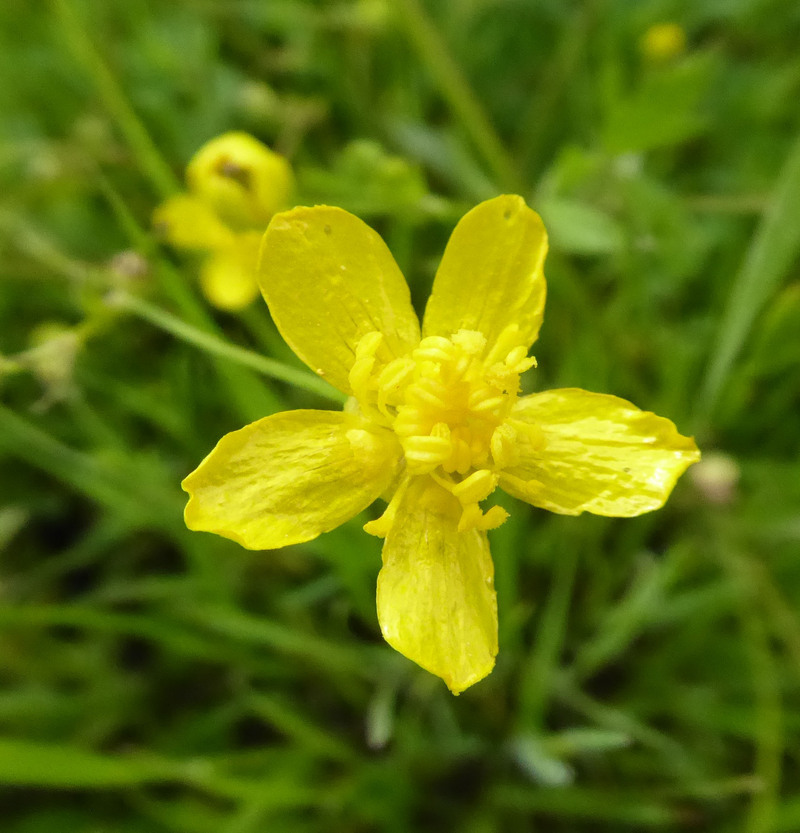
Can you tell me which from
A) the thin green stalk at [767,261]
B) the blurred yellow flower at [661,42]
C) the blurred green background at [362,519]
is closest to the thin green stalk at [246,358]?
the blurred green background at [362,519]

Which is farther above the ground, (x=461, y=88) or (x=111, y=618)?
(x=461, y=88)

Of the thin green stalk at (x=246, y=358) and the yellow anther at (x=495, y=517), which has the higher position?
the thin green stalk at (x=246, y=358)

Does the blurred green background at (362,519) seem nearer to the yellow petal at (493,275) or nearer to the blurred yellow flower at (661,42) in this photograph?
the blurred yellow flower at (661,42)

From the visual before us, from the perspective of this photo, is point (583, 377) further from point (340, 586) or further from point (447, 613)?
point (447, 613)

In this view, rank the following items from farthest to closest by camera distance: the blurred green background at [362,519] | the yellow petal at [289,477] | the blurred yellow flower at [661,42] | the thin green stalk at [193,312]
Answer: the blurred yellow flower at [661,42]
the blurred green background at [362,519]
the thin green stalk at [193,312]
the yellow petal at [289,477]

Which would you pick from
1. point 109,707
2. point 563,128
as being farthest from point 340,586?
point 563,128

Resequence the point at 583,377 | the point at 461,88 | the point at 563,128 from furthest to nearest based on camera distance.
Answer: the point at 563,128 → the point at 583,377 → the point at 461,88

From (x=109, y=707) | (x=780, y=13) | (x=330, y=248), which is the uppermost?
(x=780, y=13)

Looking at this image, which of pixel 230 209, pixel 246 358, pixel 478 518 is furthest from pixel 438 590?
pixel 230 209
